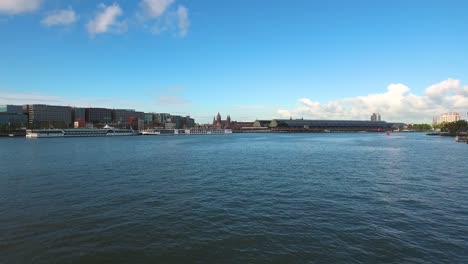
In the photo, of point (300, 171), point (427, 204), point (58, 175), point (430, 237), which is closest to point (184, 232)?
point (430, 237)

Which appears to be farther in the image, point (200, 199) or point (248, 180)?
point (248, 180)

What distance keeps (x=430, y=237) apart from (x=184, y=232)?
47.9 ft

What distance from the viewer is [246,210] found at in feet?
72.4

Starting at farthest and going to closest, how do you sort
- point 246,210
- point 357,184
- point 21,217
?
point 357,184 → point 246,210 → point 21,217

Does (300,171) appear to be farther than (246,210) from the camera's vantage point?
Yes

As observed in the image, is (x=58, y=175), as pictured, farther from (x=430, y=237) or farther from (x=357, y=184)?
(x=430, y=237)

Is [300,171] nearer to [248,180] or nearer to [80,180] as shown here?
[248,180]

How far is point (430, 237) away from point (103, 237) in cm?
1919

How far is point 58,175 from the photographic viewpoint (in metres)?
38.4

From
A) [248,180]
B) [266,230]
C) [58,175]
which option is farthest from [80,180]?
[266,230]

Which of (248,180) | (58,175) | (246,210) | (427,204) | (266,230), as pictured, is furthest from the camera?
(58,175)

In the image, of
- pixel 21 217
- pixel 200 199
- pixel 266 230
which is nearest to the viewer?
pixel 266 230

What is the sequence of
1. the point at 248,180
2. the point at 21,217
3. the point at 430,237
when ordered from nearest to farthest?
the point at 430,237, the point at 21,217, the point at 248,180

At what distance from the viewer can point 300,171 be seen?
40875 millimetres
